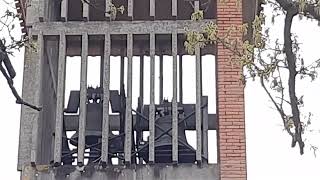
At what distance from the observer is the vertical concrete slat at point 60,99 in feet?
40.3

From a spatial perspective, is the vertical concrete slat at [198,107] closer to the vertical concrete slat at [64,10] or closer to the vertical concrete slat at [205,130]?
the vertical concrete slat at [205,130]

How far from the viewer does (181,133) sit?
1272 cm

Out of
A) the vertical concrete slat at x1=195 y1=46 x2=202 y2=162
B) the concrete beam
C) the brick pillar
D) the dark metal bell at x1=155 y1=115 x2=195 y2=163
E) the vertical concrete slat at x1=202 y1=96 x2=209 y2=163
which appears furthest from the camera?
the concrete beam

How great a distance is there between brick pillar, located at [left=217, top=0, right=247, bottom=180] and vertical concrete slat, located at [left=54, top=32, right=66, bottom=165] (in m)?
2.26

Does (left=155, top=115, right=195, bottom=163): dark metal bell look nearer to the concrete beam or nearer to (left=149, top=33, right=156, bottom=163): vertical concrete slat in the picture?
(left=149, top=33, right=156, bottom=163): vertical concrete slat

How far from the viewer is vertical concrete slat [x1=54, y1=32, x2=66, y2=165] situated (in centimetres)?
1230

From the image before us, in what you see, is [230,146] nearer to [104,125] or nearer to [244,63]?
[104,125]

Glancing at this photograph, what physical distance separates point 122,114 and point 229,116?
1.60 meters

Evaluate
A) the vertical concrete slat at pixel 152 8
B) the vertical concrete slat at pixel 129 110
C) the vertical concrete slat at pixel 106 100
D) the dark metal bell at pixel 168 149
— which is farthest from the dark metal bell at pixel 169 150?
the vertical concrete slat at pixel 152 8

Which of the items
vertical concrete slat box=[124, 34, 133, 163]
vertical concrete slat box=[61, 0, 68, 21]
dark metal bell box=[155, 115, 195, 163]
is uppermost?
vertical concrete slat box=[61, 0, 68, 21]

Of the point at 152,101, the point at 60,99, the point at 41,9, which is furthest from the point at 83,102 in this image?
the point at 41,9

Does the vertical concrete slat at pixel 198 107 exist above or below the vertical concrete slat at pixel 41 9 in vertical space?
below

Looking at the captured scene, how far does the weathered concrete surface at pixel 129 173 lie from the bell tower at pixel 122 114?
14 millimetres

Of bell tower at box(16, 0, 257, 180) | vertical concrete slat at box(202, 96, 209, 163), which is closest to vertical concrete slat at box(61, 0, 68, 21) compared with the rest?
bell tower at box(16, 0, 257, 180)
